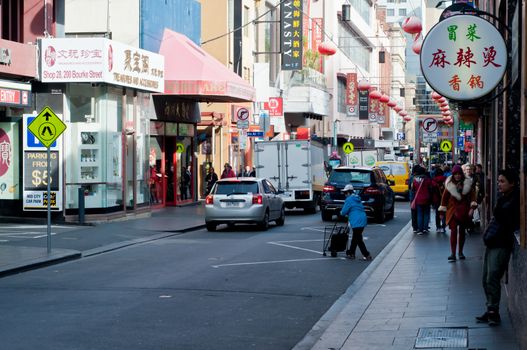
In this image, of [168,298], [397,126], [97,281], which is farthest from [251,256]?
[397,126]

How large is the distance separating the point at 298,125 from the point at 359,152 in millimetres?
7311

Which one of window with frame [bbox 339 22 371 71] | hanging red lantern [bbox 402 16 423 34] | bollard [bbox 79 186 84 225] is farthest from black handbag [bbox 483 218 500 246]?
window with frame [bbox 339 22 371 71]

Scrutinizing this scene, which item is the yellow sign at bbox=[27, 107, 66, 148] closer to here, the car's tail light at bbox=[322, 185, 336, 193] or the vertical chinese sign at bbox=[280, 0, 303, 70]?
the car's tail light at bbox=[322, 185, 336, 193]

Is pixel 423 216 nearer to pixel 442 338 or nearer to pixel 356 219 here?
pixel 356 219

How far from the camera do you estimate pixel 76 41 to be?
27.2 meters

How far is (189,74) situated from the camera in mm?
34750

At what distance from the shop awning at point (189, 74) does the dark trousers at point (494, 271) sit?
24.7 m

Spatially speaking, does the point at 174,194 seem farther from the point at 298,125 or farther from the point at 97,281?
the point at 298,125

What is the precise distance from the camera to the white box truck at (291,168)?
3522 cm

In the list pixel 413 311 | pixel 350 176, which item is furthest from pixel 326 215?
pixel 413 311

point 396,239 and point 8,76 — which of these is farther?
point 8,76

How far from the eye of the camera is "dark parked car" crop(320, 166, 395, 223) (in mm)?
29859

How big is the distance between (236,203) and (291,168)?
9.10 m

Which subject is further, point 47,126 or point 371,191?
point 371,191
